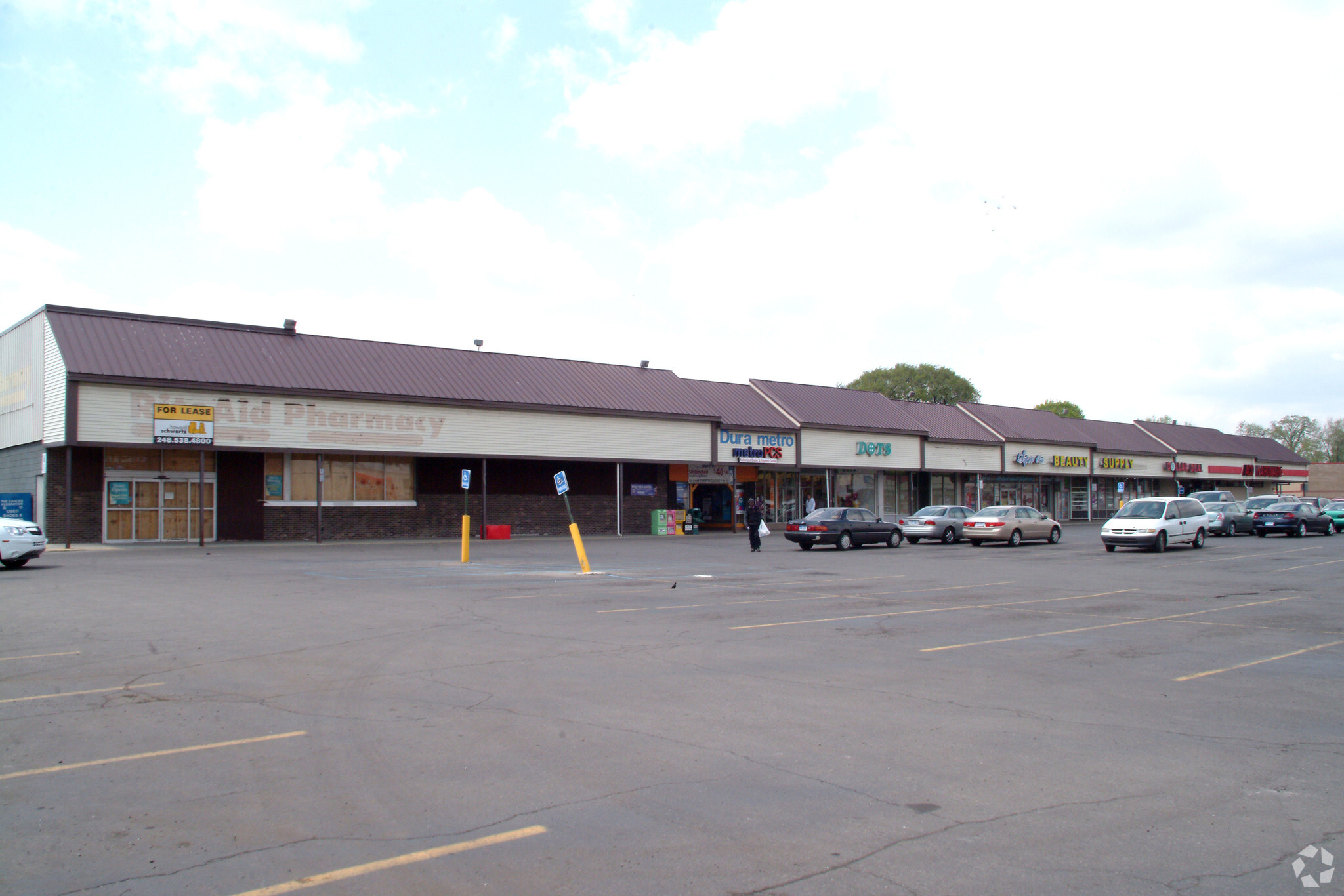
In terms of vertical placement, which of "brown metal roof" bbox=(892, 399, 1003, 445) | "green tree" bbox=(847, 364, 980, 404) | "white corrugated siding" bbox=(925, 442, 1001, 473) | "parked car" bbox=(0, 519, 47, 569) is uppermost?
"green tree" bbox=(847, 364, 980, 404)

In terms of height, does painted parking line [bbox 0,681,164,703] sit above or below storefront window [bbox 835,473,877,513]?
below

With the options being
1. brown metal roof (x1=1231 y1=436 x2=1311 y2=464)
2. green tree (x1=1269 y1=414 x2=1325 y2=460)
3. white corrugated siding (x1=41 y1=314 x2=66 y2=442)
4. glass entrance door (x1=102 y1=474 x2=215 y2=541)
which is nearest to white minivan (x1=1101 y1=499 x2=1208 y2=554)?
glass entrance door (x1=102 y1=474 x2=215 y2=541)

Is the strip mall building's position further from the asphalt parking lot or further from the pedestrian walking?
the asphalt parking lot

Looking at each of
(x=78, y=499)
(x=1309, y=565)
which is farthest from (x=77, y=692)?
(x=1309, y=565)

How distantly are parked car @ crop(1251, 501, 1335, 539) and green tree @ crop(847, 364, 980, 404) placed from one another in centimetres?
5010

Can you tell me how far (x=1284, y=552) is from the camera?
2953 cm

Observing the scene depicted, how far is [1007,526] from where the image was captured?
33781 mm

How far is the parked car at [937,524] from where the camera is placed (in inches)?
1357

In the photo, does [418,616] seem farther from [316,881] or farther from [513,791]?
[316,881]

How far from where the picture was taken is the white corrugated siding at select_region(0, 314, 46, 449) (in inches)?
1169

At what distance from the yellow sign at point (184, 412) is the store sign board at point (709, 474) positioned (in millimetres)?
20471

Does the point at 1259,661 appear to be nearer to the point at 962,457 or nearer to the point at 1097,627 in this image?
the point at 1097,627

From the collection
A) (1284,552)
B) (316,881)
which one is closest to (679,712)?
(316,881)

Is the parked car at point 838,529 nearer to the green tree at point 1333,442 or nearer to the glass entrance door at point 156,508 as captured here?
the glass entrance door at point 156,508
